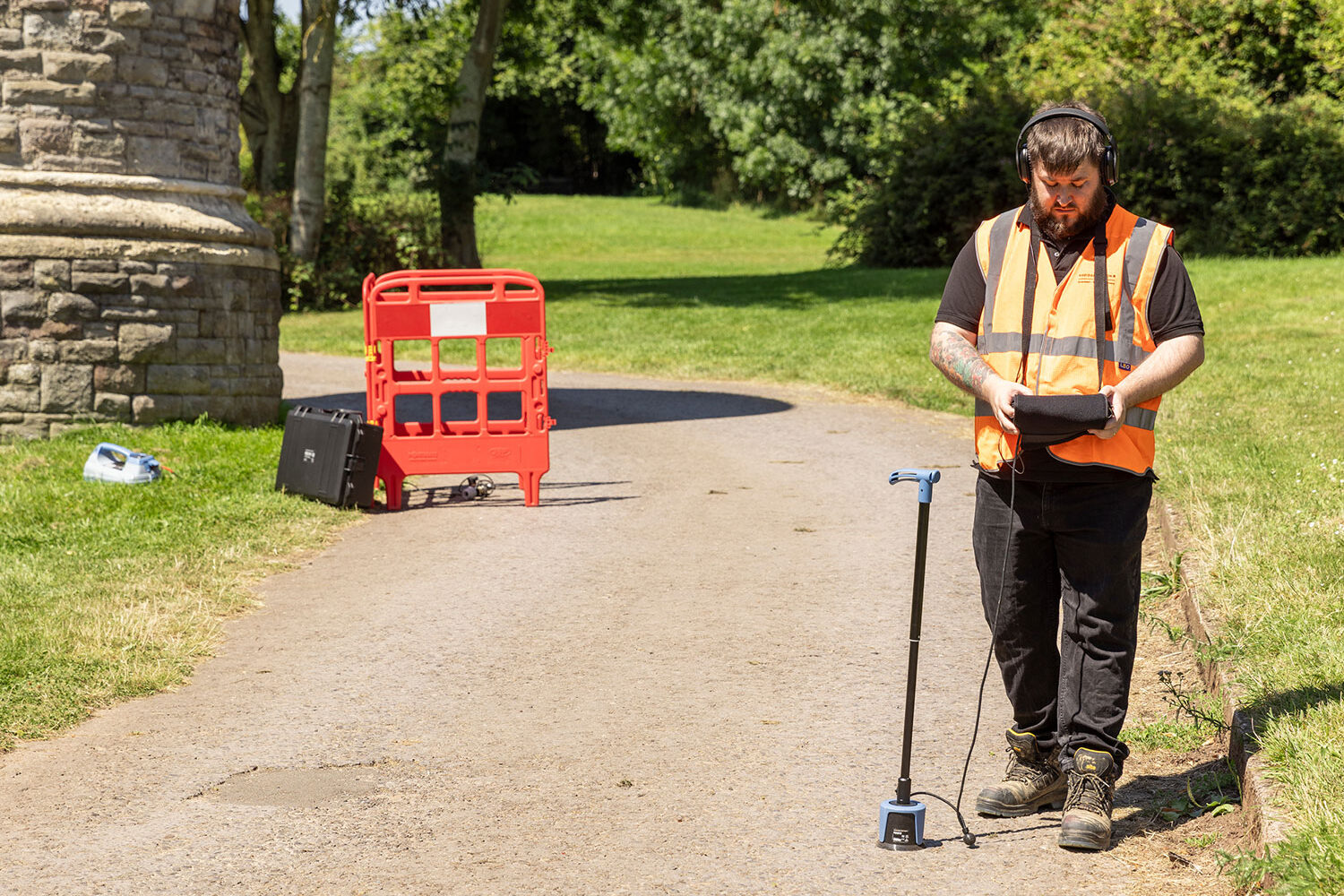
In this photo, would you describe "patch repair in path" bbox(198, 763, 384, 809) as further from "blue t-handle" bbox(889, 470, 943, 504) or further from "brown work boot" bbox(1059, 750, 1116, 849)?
"brown work boot" bbox(1059, 750, 1116, 849)

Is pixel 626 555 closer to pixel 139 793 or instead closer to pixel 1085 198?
pixel 139 793

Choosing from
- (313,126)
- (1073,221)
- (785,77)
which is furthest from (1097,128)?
(785,77)

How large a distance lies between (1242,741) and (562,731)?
2281 mm

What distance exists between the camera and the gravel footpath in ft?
13.8

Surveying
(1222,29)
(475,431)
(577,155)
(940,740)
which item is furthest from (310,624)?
(577,155)

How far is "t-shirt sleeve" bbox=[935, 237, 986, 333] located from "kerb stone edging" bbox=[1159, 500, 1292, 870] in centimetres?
154

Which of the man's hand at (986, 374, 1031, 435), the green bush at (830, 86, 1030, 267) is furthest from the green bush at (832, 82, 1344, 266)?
the man's hand at (986, 374, 1031, 435)

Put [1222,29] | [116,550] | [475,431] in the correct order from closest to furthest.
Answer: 1. [116,550]
2. [475,431]
3. [1222,29]

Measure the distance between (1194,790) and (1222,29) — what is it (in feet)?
108

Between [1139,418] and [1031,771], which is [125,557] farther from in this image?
[1139,418]

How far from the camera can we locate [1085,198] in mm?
4180

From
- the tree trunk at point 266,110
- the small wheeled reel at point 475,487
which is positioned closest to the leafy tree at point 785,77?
the tree trunk at point 266,110

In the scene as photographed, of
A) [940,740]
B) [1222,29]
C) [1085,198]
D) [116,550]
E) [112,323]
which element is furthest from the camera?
[1222,29]

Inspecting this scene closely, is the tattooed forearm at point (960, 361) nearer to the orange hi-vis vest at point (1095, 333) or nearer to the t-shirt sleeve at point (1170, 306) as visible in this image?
the orange hi-vis vest at point (1095, 333)
